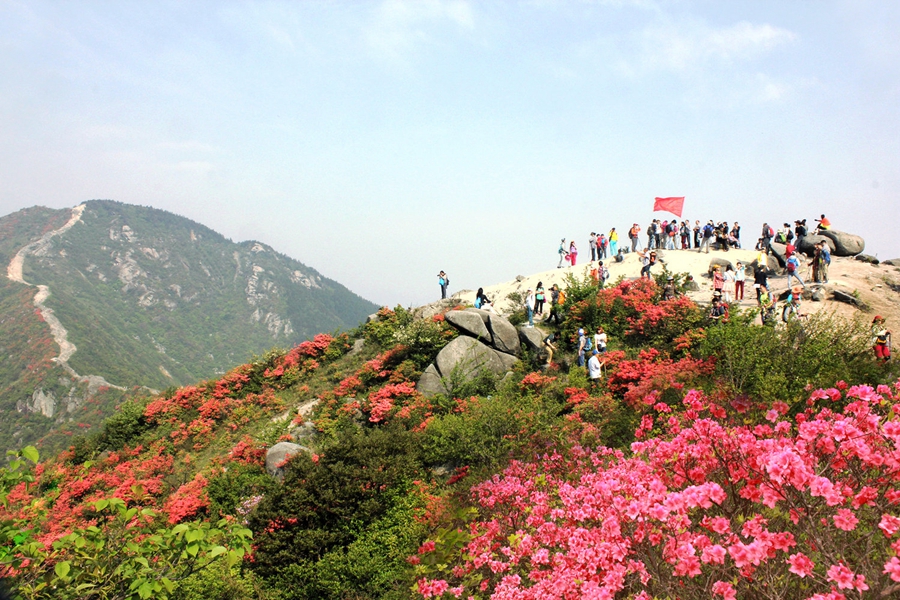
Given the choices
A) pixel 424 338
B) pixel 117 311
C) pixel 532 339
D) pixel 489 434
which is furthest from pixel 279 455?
pixel 117 311

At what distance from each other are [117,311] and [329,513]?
6011 inches

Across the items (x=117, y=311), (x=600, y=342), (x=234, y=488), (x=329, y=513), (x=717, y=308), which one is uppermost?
(x=717, y=308)

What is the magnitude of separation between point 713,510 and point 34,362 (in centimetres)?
9045

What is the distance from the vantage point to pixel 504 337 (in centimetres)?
1886

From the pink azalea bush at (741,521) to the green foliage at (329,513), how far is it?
423 centimetres

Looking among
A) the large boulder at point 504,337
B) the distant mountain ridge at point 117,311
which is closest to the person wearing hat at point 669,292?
the large boulder at point 504,337

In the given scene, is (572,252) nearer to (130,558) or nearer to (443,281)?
(443,281)

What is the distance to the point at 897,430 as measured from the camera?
468 centimetres

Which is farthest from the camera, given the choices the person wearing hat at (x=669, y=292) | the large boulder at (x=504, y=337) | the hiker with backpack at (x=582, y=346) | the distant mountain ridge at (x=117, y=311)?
the distant mountain ridge at (x=117, y=311)

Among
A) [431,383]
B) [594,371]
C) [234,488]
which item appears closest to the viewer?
[234,488]

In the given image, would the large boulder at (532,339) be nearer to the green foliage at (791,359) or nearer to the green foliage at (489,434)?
the green foliage at (489,434)

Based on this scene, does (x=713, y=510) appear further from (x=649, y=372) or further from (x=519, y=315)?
(x=519, y=315)

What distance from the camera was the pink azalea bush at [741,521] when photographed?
4375 millimetres

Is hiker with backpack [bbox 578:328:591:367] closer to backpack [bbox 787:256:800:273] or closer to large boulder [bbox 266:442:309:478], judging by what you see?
backpack [bbox 787:256:800:273]
